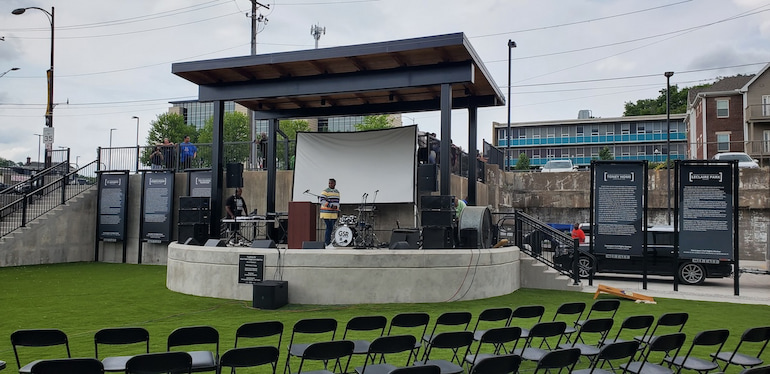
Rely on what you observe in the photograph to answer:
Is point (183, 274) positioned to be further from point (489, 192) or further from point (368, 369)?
point (489, 192)

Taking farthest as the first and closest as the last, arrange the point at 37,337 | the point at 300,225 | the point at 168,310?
1. the point at 300,225
2. the point at 168,310
3. the point at 37,337

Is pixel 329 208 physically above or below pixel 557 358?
above

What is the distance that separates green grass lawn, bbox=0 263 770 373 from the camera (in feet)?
26.7

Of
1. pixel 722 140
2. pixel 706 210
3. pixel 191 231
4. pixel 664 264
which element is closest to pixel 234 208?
pixel 191 231

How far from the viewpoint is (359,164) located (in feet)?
53.7

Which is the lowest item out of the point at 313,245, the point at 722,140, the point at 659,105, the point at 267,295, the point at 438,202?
the point at 267,295

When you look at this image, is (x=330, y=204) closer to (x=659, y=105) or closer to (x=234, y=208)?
(x=234, y=208)

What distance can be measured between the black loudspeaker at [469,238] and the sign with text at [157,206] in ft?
34.8

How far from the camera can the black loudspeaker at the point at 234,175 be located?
16.3m

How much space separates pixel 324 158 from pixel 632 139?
2698 inches

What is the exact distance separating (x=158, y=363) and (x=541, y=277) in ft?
34.2

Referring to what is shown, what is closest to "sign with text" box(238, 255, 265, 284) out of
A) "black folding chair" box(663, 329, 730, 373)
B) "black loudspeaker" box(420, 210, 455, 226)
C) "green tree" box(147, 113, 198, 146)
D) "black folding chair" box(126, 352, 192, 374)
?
"black loudspeaker" box(420, 210, 455, 226)

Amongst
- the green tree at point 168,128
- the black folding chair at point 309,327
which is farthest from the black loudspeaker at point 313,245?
the green tree at point 168,128

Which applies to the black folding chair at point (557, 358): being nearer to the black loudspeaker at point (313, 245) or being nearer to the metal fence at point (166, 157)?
the black loudspeaker at point (313, 245)
